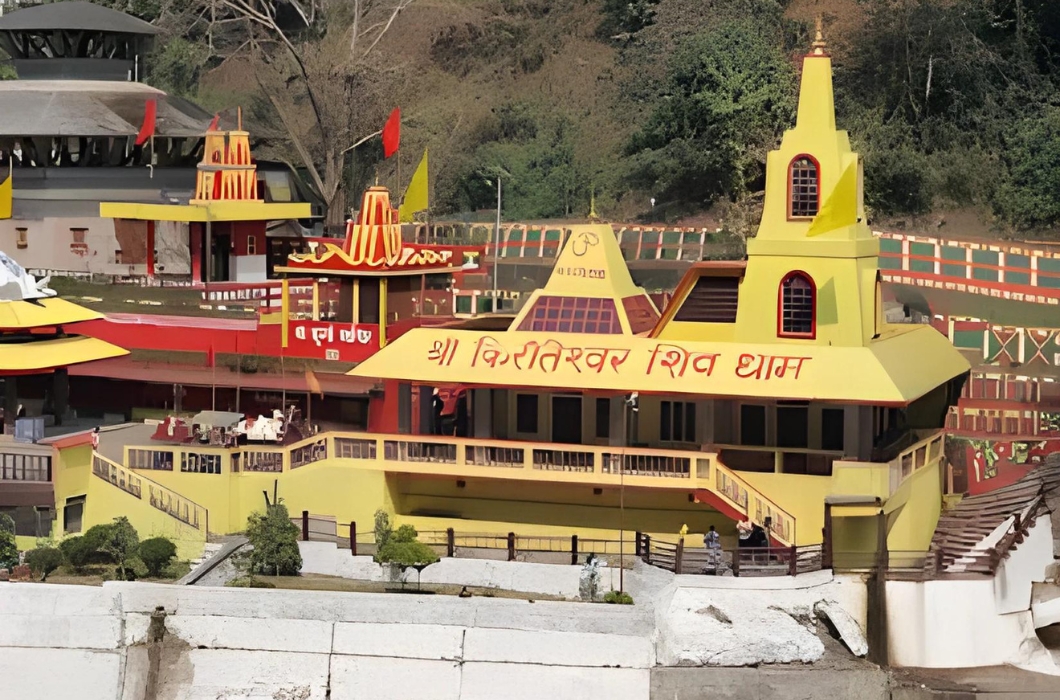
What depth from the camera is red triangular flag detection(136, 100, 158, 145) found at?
213ft

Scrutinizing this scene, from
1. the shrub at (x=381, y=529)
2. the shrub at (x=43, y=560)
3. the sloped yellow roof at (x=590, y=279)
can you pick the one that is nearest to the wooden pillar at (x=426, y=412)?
the shrub at (x=381, y=529)

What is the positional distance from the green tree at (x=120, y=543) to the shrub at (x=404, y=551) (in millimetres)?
4284

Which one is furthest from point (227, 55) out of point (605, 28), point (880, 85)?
point (880, 85)

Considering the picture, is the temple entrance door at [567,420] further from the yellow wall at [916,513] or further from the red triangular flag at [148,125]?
the red triangular flag at [148,125]

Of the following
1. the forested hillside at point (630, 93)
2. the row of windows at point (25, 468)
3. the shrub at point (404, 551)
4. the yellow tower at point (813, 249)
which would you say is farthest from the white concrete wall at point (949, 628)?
the forested hillside at point (630, 93)

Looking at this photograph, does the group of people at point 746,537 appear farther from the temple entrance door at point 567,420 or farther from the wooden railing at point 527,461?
the temple entrance door at point 567,420

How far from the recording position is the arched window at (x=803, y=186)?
4425cm

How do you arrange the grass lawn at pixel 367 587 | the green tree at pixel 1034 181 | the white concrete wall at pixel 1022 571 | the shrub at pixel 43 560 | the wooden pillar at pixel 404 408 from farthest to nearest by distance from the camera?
the green tree at pixel 1034 181 < the wooden pillar at pixel 404 408 < the shrub at pixel 43 560 < the grass lawn at pixel 367 587 < the white concrete wall at pixel 1022 571

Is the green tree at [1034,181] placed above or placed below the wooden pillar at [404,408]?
above

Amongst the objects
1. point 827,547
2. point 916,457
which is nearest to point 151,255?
point 916,457

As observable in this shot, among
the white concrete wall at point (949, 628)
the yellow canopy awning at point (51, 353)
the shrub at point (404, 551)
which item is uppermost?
the yellow canopy awning at point (51, 353)

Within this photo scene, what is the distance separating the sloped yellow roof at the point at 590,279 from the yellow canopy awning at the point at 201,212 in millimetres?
16257

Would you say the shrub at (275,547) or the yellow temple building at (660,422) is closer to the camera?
the yellow temple building at (660,422)

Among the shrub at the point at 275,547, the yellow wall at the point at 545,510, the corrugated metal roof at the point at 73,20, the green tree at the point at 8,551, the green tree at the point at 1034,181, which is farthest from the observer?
the green tree at the point at 1034,181
